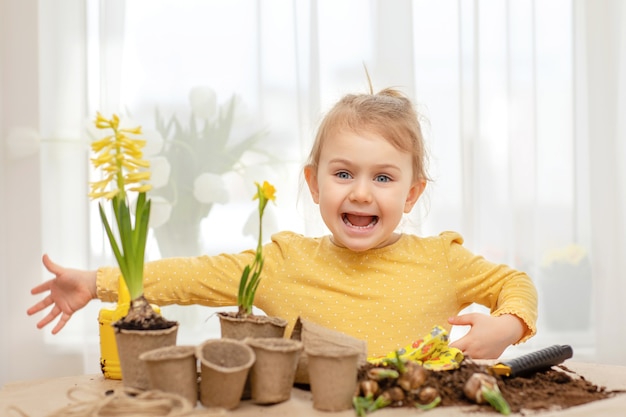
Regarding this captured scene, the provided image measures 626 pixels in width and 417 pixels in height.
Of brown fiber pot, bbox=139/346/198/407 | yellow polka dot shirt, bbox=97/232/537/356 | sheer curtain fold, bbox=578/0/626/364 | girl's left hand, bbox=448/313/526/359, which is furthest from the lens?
sheer curtain fold, bbox=578/0/626/364

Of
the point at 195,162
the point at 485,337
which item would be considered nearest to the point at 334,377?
the point at 485,337

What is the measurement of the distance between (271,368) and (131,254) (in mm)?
213

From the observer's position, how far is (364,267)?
4.16 feet

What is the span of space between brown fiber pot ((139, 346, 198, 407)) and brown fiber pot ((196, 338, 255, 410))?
0.04 ft

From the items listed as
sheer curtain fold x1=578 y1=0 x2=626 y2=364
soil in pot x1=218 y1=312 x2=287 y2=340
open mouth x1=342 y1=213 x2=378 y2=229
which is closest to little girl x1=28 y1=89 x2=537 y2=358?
open mouth x1=342 y1=213 x2=378 y2=229

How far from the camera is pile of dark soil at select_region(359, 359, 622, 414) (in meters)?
0.79

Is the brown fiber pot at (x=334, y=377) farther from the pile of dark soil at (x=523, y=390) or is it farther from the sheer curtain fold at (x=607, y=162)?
the sheer curtain fold at (x=607, y=162)

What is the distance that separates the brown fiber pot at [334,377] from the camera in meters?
0.77

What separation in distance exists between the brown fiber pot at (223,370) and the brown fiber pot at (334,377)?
2.7 inches

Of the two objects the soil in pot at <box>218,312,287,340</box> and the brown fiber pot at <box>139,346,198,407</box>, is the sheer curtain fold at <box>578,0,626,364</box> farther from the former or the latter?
the brown fiber pot at <box>139,346,198,407</box>

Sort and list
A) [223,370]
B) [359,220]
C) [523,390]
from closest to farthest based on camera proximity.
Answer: [223,370]
[523,390]
[359,220]

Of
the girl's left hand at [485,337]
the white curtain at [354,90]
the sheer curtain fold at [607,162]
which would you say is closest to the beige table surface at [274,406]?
the girl's left hand at [485,337]

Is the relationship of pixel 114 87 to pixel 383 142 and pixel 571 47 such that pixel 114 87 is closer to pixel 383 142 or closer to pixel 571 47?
pixel 383 142

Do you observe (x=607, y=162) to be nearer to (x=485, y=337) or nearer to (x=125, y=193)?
(x=485, y=337)
